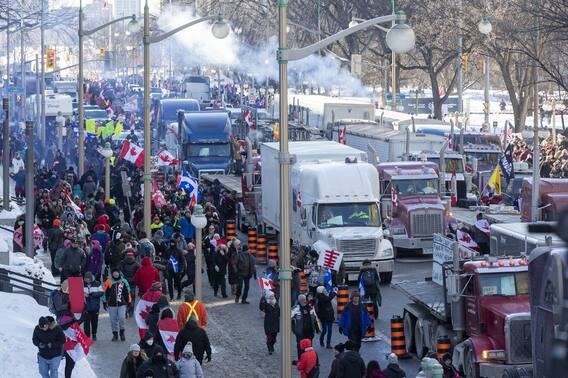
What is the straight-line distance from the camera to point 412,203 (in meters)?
35.9

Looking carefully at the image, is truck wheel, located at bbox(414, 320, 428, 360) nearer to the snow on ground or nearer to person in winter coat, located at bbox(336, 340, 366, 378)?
person in winter coat, located at bbox(336, 340, 366, 378)

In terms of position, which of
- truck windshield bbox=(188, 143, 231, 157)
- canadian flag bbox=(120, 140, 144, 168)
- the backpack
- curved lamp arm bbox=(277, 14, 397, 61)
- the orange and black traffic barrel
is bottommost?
the orange and black traffic barrel

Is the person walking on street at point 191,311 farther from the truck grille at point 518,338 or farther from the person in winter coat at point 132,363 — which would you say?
the truck grille at point 518,338

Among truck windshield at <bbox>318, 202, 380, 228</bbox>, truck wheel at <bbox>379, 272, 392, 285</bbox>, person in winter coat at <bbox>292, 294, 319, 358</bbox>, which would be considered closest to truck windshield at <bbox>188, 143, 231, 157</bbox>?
truck windshield at <bbox>318, 202, 380, 228</bbox>

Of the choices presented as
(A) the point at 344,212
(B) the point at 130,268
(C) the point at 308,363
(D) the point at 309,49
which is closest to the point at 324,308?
(B) the point at 130,268

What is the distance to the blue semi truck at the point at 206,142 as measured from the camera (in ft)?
176

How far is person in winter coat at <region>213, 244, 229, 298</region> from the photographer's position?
30188 millimetres

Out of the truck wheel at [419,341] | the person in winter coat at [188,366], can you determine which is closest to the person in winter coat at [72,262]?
the truck wheel at [419,341]

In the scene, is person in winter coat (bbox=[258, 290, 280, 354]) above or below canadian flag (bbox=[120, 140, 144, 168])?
below

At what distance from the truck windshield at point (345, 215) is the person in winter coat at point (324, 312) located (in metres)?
7.31

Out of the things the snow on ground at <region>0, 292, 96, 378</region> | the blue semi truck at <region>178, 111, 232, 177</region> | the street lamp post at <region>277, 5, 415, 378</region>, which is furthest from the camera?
the blue semi truck at <region>178, 111, 232, 177</region>

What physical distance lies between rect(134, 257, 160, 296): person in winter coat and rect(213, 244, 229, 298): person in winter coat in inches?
131

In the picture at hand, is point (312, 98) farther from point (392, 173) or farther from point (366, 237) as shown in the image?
point (366, 237)

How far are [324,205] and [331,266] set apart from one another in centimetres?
447
